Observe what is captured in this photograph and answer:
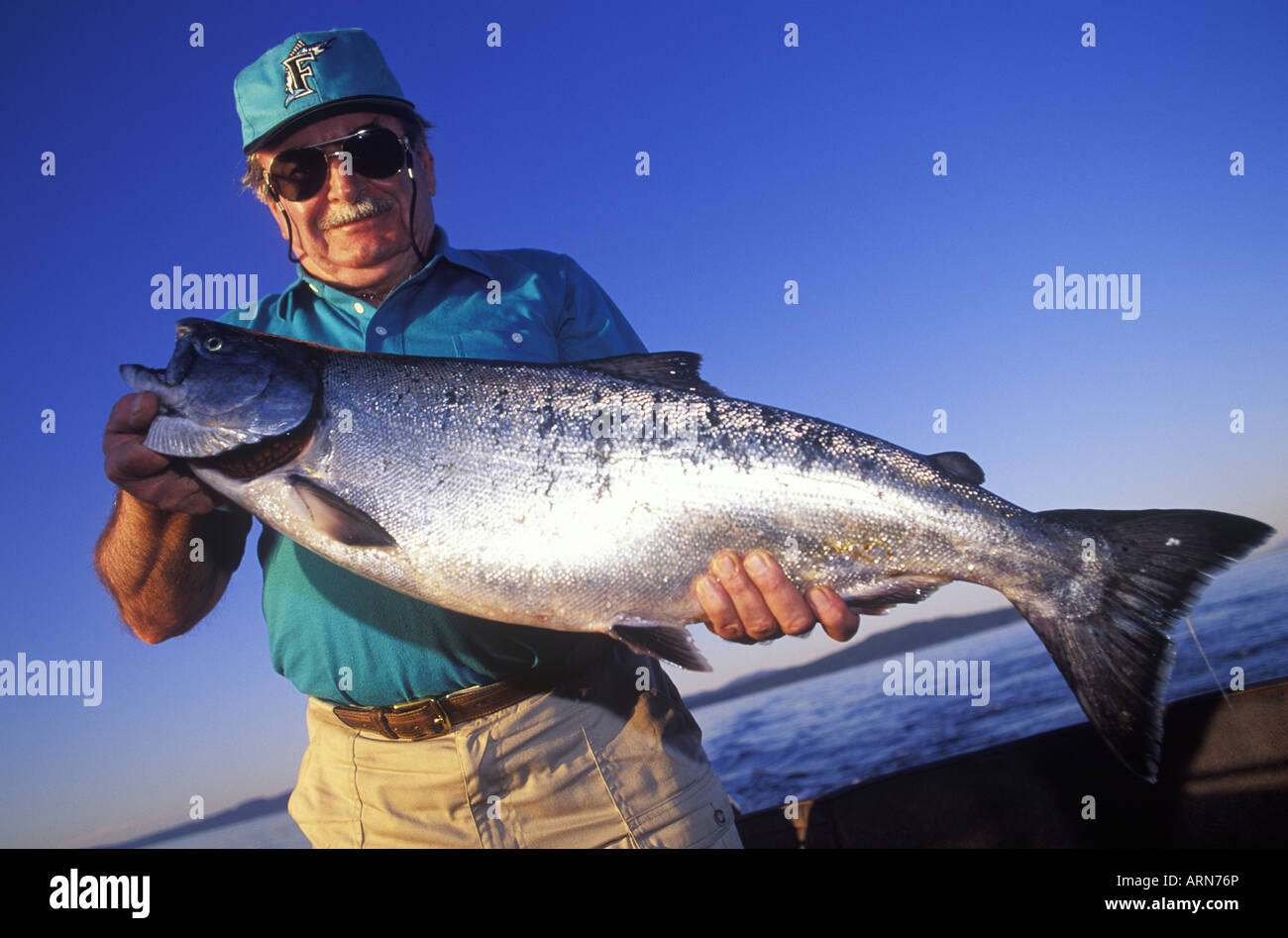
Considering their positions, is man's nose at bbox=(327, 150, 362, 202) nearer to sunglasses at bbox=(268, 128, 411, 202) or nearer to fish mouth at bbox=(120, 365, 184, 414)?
sunglasses at bbox=(268, 128, 411, 202)

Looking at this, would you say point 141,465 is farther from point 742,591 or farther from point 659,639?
point 742,591

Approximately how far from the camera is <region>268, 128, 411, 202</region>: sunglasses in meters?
3.98


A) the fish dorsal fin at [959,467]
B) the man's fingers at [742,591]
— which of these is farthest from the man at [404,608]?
the fish dorsal fin at [959,467]

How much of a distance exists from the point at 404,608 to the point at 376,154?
8.49 ft

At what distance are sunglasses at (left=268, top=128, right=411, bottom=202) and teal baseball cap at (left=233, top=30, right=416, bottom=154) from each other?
161 millimetres

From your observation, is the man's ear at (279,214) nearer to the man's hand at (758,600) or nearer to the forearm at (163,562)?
the forearm at (163,562)

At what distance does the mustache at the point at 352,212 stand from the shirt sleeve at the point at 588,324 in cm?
106

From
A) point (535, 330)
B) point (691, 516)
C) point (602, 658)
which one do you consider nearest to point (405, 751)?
point (602, 658)

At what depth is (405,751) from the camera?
329 centimetres

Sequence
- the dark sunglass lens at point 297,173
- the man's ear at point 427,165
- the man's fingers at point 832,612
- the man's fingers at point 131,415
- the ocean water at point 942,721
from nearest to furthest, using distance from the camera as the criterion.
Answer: the man's fingers at point 131,415, the man's fingers at point 832,612, the dark sunglass lens at point 297,173, the man's ear at point 427,165, the ocean water at point 942,721

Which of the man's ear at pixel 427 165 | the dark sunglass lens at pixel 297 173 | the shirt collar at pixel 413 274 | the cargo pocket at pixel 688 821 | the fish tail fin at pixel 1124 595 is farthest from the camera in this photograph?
the man's ear at pixel 427 165

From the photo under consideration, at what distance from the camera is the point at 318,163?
3996mm

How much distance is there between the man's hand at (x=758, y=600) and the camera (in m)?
2.98
